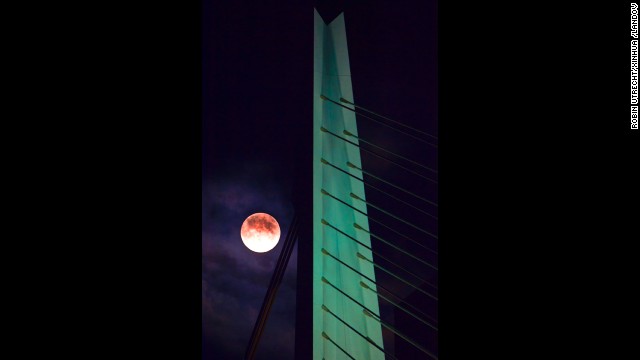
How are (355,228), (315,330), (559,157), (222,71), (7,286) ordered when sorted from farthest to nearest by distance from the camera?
(222,71) → (355,228) → (315,330) → (7,286) → (559,157)

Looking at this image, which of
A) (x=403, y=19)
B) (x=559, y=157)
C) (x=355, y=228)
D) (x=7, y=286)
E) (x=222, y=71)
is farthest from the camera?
(x=222, y=71)

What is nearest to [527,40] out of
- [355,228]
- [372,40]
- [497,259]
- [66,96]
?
[497,259]

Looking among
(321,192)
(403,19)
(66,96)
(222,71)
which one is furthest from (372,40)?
(66,96)

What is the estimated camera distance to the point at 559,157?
580 mm

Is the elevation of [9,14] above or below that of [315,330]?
below

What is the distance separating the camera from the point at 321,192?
6.79ft

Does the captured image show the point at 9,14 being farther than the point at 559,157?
Yes

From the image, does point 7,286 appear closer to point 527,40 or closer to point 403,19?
point 527,40

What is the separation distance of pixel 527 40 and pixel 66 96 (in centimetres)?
70

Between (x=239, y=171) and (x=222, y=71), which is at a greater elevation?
(x=222, y=71)

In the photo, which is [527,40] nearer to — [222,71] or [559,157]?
[559,157]

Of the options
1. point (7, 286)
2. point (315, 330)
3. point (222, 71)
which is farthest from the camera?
point (222, 71)

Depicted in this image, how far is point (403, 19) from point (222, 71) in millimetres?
2331

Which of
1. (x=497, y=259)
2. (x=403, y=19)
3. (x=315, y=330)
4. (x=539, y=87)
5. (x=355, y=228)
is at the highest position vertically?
(x=403, y=19)
